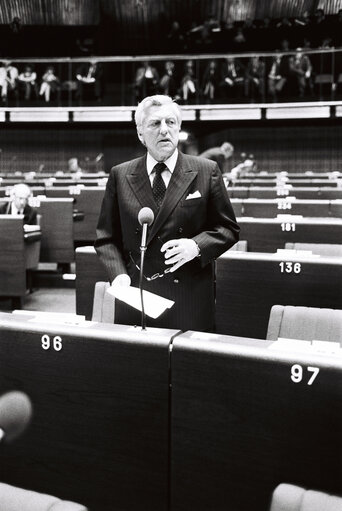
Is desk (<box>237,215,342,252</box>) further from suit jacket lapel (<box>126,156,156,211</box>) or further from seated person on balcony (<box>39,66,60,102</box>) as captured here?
seated person on balcony (<box>39,66,60,102</box>)

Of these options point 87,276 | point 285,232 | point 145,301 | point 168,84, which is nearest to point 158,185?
point 145,301

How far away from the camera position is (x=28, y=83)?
15602mm

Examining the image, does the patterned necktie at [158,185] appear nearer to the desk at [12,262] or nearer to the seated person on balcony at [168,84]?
the desk at [12,262]

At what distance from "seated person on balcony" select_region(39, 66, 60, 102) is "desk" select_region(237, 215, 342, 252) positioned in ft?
40.0

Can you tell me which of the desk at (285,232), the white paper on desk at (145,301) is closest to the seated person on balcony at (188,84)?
the desk at (285,232)

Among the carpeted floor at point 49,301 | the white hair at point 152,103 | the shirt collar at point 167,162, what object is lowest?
the carpeted floor at point 49,301

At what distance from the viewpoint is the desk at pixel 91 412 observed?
143 centimetres

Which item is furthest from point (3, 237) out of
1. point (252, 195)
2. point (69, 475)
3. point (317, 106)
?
point (317, 106)

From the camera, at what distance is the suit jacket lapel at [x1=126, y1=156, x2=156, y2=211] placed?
208cm

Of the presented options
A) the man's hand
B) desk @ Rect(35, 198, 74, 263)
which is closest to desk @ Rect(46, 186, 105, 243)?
desk @ Rect(35, 198, 74, 263)

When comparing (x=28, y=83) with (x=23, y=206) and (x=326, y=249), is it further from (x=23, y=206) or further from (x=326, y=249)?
(x=326, y=249)

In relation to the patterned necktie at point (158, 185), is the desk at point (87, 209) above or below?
below

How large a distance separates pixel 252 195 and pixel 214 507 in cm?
705

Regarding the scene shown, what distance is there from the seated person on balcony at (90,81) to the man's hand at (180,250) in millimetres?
14551
